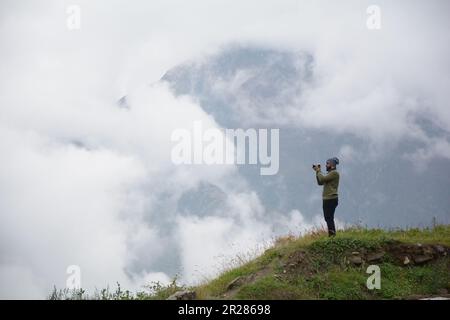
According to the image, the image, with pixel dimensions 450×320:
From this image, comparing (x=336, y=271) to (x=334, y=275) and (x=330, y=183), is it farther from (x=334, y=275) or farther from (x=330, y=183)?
(x=330, y=183)

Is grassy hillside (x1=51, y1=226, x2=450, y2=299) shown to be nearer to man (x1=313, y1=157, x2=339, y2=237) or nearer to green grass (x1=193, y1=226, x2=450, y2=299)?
green grass (x1=193, y1=226, x2=450, y2=299)

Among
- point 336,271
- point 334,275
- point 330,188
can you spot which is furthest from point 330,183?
point 334,275

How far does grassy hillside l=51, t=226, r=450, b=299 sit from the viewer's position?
14.5 m

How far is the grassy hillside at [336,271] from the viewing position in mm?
14469

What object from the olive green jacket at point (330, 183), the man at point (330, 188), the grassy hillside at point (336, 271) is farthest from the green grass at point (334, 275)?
the olive green jacket at point (330, 183)

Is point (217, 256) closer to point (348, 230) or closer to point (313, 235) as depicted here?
point (313, 235)

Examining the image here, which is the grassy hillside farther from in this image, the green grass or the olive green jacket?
the olive green jacket

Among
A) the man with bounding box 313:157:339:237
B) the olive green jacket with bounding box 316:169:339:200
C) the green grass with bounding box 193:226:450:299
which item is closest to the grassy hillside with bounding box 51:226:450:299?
the green grass with bounding box 193:226:450:299

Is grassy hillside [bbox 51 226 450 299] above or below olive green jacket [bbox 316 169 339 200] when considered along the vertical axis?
below

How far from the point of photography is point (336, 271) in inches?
604

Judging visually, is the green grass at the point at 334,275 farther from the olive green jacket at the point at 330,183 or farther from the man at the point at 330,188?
the olive green jacket at the point at 330,183

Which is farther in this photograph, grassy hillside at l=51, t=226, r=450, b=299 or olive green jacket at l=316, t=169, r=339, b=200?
olive green jacket at l=316, t=169, r=339, b=200
